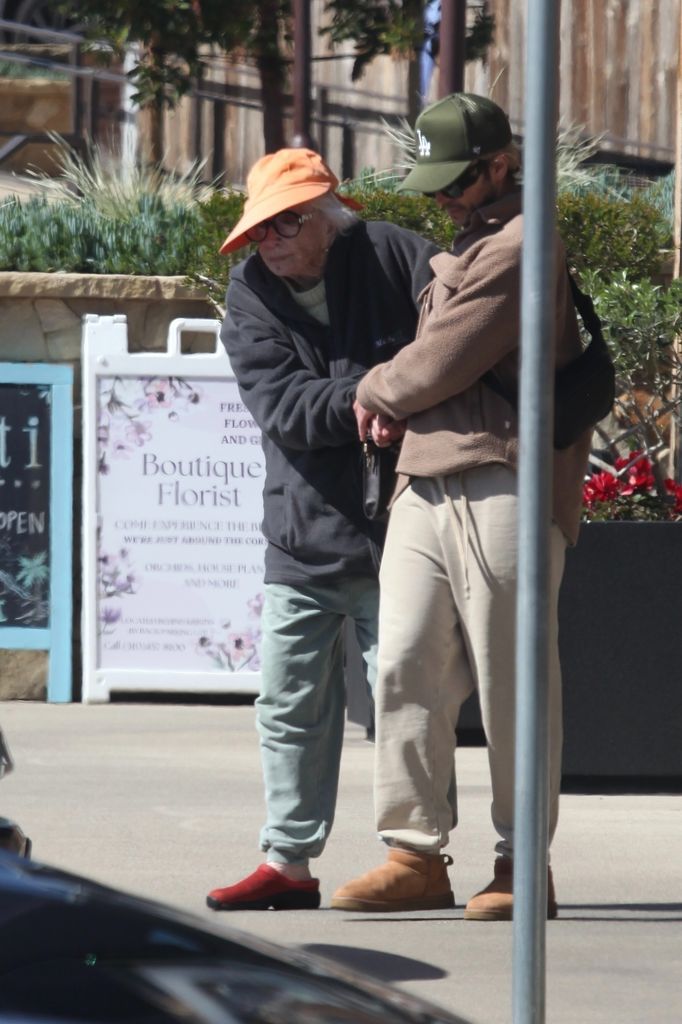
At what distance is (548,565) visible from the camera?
266cm

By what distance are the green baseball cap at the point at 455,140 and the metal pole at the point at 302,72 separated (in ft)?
25.4

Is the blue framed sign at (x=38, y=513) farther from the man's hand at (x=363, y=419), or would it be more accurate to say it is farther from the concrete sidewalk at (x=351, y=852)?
the man's hand at (x=363, y=419)

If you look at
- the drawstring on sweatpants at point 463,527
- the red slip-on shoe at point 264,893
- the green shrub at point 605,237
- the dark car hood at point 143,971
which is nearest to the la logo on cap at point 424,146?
the drawstring on sweatpants at point 463,527

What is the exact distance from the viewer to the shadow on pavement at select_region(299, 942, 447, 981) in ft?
13.0

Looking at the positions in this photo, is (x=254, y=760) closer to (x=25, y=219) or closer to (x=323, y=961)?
(x=25, y=219)

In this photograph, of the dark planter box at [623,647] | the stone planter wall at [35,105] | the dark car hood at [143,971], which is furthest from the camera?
the stone planter wall at [35,105]

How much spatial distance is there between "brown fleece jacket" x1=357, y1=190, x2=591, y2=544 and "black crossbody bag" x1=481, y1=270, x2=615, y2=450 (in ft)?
0.15

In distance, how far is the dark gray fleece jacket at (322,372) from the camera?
4.42 m

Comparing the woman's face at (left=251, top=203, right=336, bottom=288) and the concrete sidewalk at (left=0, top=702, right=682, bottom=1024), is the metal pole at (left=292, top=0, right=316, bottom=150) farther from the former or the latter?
the woman's face at (left=251, top=203, right=336, bottom=288)

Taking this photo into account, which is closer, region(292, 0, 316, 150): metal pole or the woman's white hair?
the woman's white hair

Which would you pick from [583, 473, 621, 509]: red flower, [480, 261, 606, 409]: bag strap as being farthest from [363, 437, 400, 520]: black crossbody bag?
[583, 473, 621, 509]: red flower

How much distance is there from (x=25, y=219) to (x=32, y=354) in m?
0.84

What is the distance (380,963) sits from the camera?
13.3 ft

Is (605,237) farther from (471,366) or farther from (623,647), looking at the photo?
(471,366)
